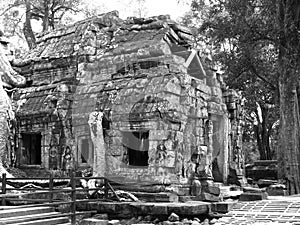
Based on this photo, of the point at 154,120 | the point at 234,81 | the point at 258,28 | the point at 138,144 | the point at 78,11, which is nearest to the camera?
the point at 154,120

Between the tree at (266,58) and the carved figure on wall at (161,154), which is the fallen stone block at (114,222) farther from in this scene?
the tree at (266,58)

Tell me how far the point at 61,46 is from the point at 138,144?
15.5 feet

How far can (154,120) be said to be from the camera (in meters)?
12.4

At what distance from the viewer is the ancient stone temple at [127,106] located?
41.3ft

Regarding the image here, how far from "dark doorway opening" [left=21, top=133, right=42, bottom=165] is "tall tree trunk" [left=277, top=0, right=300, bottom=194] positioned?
8.01 meters

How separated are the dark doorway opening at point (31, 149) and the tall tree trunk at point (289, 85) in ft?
26.3

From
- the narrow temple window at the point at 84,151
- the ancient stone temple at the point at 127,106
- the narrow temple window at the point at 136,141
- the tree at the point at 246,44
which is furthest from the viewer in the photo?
the tree at the point at 246,44

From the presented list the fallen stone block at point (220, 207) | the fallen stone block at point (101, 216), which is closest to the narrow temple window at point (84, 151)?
the fallen stone block at point (101, 216)

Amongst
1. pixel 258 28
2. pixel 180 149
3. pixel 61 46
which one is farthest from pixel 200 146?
pixel 258 28

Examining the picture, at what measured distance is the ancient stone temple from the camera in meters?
12.6

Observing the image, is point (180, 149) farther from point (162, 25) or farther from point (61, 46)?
point (61, 46)

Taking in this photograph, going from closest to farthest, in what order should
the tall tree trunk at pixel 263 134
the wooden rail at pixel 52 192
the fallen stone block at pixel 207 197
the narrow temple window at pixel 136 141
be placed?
the wooden rail at pixel 52 192, the fallen stone block at pixel 207 197, the narrow temple window at pixel 136 141, the tall tree trunk at pixel 263 134

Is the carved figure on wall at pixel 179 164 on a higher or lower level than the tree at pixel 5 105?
lower

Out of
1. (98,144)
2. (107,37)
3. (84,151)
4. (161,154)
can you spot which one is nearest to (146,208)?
(161,154)
